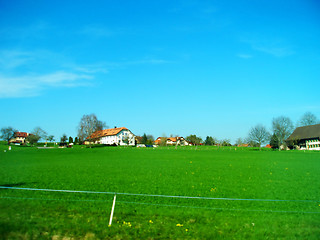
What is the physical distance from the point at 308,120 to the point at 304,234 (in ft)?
425

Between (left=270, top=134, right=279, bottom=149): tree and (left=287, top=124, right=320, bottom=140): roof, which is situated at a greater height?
(left=287, top=124, right=320, bottom=140): roof

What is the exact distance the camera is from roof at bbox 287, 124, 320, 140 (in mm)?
112550

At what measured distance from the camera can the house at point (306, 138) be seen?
112475mm

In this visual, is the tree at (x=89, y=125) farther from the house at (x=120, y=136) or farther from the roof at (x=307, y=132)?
the roof at (x=307, y=132)

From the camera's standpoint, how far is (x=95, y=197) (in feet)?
47.5

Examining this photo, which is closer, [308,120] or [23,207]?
[23,207]

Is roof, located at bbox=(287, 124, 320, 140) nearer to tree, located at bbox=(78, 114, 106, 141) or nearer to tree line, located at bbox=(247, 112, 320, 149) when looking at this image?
tree line, located at bbox=(247, 112, 320, 149)

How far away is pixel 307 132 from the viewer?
387ft

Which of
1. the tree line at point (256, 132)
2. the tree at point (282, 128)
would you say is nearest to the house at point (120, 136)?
the tree line at point (256, 132)

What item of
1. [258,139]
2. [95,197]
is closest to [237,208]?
[95,197]

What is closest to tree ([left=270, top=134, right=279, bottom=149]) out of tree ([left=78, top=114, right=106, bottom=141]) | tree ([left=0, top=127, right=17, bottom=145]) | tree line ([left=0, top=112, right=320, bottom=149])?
tree line ([left=0, top=112, right=320, bottom=149])

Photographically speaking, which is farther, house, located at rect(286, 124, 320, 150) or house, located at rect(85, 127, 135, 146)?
house, located at rect(85, 127, 135, 146)

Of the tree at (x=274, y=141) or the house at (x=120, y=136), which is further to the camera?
the house at (x=120, y=136)

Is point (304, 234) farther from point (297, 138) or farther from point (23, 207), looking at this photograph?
point (297, 138)
